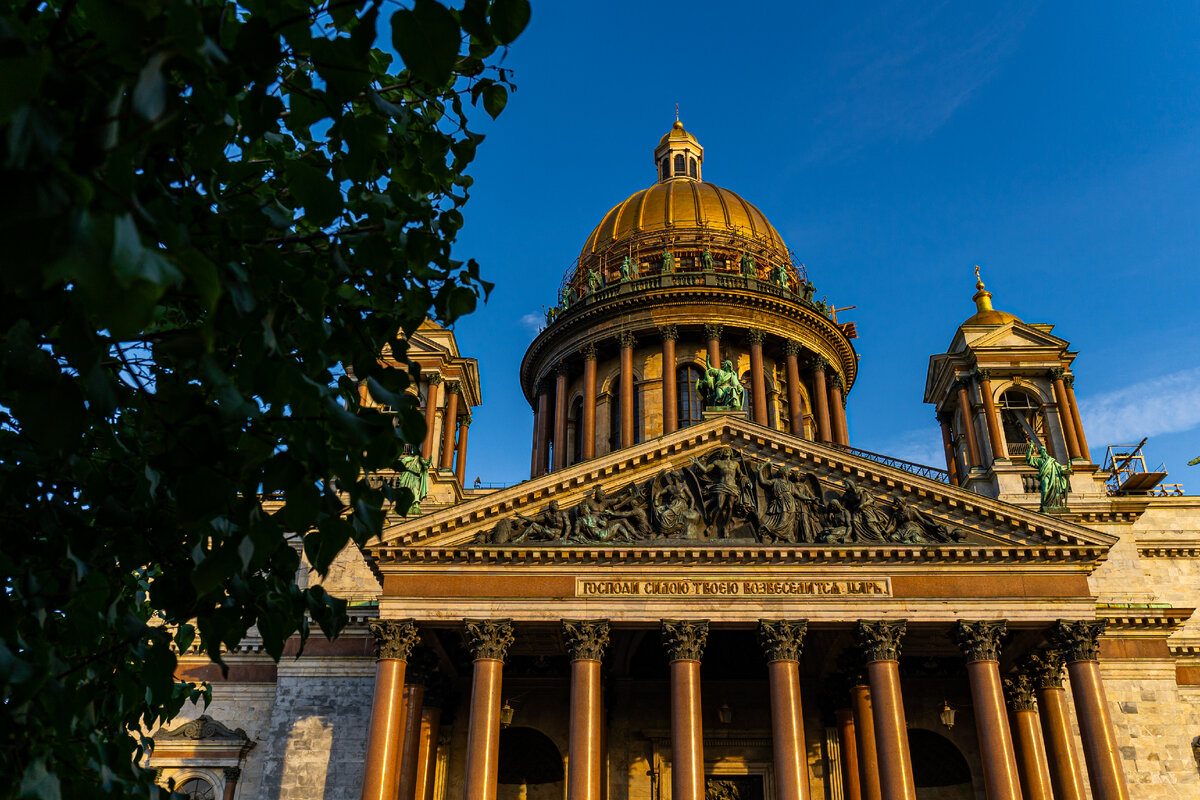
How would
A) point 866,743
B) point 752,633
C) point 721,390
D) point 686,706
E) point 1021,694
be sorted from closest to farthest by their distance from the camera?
1. point 686,706
2. point 866,743
3. point 1021,694
4. point 752,633
5. point 721,390

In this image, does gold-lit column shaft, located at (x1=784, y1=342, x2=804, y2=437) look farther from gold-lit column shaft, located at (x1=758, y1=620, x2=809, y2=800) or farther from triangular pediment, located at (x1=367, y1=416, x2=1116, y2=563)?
gold-lit column shaft, located at (x1=758, y1=620, x2=809, y2=800)

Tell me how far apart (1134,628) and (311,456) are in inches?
1244

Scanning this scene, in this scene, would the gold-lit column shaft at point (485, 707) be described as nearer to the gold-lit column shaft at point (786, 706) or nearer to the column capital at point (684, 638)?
the column capital at point (684, 638)

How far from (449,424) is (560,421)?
10.5 metres

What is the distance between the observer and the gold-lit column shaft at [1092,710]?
23.5 metres

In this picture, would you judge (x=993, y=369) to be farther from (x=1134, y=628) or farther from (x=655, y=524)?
(x=655, y=524)

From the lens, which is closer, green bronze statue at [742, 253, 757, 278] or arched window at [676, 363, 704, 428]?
arched window at [676, 363, 704, 428]

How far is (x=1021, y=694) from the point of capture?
28.4 m

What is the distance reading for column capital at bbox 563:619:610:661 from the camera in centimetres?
2509

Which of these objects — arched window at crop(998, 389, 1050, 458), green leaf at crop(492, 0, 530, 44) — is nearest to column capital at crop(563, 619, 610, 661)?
arched window at crop(998, 389, 1050, 458)

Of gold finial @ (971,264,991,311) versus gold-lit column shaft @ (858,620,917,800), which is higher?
gold finial @ (971,264,991,311)

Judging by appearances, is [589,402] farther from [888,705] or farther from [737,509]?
[888,705]

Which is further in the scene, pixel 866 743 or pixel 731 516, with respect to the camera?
pixel 866 743

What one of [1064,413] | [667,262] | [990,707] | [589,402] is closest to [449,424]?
[589,402]
